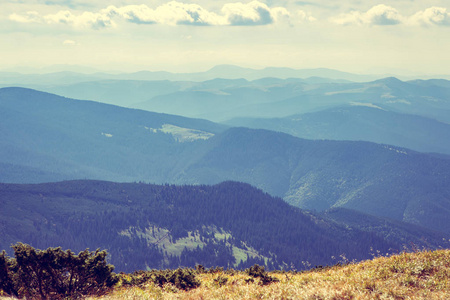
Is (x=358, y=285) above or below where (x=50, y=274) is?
above

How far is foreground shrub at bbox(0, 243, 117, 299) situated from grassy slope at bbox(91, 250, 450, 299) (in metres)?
1.80

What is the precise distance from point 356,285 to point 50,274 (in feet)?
61.5

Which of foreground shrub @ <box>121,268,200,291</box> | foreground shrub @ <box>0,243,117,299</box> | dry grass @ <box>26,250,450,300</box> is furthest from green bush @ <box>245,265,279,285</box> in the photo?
foreground shrub @ <box>0,243,117,299</box>

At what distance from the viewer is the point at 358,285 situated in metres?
24.1

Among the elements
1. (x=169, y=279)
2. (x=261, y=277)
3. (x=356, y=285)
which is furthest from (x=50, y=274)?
(x=356, y=285)

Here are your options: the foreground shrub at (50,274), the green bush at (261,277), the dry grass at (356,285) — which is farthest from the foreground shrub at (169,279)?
the green bush at (261,277)

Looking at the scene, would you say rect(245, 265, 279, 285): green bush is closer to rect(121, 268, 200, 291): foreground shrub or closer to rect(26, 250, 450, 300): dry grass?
rect(26, 250, 450, 300): dry grass

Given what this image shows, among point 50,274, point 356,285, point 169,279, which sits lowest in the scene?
point 169,279

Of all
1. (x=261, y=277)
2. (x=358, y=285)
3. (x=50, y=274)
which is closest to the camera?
(x=358, y=285)

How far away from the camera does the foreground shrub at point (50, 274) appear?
91.0 feet

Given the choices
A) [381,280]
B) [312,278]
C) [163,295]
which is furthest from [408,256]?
[163,295]

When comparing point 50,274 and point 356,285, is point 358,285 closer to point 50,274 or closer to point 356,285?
point 356,285

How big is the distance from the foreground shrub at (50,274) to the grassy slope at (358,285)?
180cm

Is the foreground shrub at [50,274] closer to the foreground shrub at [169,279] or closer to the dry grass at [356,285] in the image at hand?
the dry grass at [356,285]
